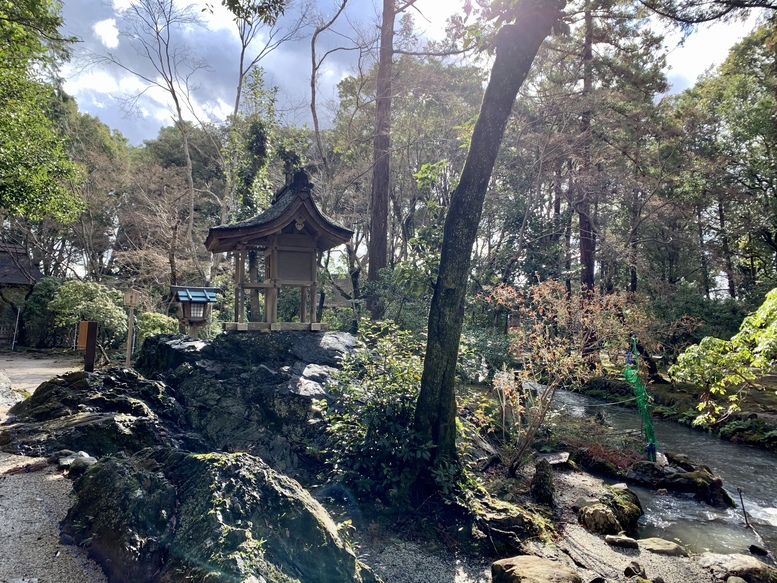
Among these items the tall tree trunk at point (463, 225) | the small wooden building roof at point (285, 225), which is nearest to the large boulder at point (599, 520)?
the tall tree trunk at point (463, 225)

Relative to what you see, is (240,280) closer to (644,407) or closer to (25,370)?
(644,407)

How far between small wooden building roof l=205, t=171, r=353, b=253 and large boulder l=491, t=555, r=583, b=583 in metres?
5.51

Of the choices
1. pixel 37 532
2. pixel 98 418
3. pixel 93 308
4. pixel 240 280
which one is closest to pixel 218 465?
pixel 37 532

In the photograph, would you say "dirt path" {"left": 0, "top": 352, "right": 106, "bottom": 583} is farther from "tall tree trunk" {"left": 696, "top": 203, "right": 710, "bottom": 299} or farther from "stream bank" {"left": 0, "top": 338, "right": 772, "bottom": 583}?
"tall tree trunk" {"left": 696, "top": 203, "right": 710, "bottom": 299}

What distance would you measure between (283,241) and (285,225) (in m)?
0.35

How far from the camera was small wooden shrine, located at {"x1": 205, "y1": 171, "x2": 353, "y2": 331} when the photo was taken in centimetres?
707

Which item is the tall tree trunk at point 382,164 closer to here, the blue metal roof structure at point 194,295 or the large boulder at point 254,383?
the blue metal roof structure at point 194,295

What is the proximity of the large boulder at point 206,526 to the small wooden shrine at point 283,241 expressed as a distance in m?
4.39

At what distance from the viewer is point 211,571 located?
6.56 feet

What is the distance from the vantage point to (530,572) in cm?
306

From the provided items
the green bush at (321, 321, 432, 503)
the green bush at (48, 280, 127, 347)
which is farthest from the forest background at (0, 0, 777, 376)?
the green bush at (321, 321, 432, 503)

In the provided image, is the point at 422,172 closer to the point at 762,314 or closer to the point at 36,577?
the point at 762,314

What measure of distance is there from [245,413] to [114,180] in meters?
17.2

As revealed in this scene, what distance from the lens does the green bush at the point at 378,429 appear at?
164 inches
